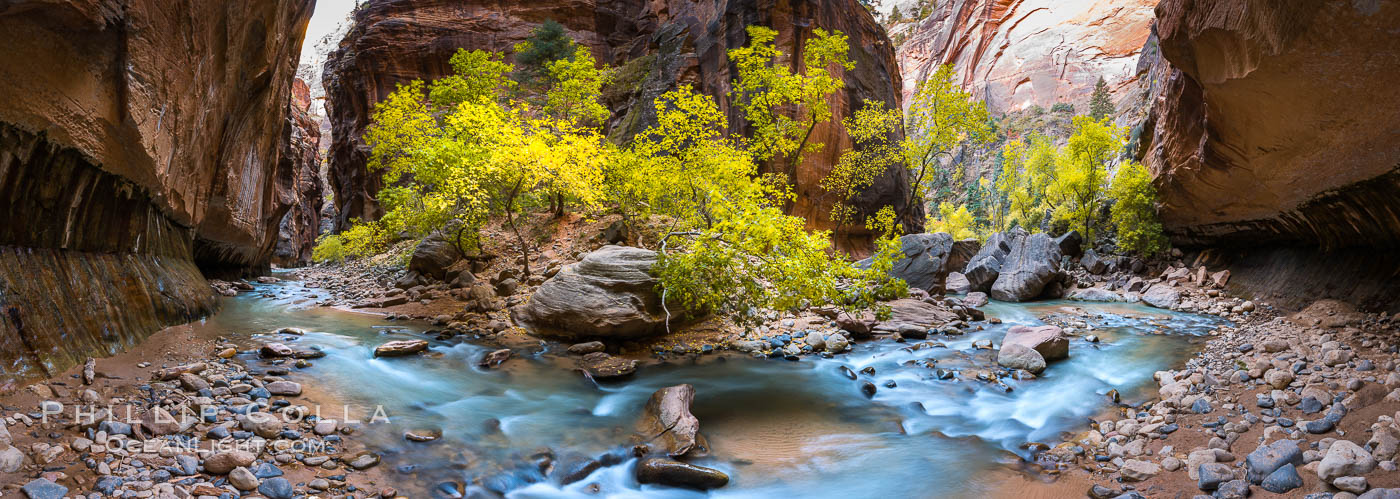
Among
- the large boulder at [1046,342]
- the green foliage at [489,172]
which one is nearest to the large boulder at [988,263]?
the large boulder at [1046,342]

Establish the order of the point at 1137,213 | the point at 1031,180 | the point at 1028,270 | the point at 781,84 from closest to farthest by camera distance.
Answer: the point at 781,84 < the point at 1028,270 < the point at 1137,213 < the point at 1031,180

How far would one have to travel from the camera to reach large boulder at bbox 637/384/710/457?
5.47 meters

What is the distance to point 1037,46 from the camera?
70.4 meters

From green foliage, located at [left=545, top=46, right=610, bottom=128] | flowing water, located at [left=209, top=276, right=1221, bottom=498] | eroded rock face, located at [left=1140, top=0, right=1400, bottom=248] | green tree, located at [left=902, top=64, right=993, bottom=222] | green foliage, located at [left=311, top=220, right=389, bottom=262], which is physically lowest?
flowing water, located at [left=209, top=276, right=1221, bottom=498]

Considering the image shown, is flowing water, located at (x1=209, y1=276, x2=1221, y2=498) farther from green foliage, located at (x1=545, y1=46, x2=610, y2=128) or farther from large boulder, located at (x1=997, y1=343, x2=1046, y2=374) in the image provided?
green foliage, located at (x1=545, y1=46, x2=610, y2=128)

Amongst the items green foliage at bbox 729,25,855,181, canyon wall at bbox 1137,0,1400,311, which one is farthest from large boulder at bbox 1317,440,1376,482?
green foliage at bbox 729,25,855,181

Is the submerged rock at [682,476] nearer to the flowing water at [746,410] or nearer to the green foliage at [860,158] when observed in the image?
the flowing water at [746,410]

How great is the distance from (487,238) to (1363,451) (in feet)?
53.8

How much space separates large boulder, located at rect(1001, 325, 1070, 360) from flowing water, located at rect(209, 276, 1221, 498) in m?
0.30

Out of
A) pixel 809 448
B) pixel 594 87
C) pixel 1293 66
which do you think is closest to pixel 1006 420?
pixel 809 448

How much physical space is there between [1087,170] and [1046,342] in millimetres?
20277

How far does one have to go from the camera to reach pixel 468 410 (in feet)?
20.9

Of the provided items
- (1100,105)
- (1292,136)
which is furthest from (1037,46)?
(1292,136)

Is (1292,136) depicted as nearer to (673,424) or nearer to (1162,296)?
(673,424)
